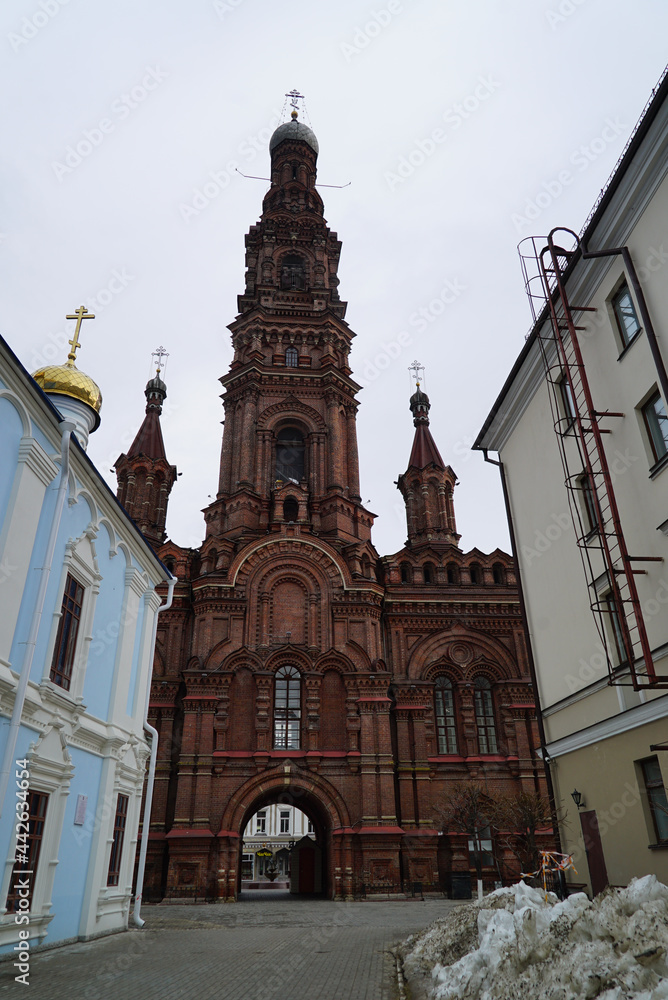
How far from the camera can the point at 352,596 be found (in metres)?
28.0

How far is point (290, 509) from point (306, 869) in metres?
14.5

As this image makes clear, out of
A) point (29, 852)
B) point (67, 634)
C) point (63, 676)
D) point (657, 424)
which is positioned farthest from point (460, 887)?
point (657, 424)

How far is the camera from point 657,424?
444 inches

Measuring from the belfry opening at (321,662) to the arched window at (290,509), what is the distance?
86mm

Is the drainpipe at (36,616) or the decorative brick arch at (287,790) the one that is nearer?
the drainpipe at (36,616)

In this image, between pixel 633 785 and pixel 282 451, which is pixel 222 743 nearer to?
pixel 282 451

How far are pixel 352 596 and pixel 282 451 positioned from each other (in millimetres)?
9357

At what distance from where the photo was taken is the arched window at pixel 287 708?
25.8m

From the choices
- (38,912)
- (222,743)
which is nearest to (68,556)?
(38,912)

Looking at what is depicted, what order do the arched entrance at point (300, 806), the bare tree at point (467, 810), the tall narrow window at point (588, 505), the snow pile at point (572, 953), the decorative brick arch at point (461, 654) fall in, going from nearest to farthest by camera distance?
1. the snow pile at point (572, 953)
2. the tall narrow window at point (588, 505)
3. the bare tree at point (467, 810)
4. the arched entrance at point (300, 806)
5. the decorative brick arch at point (461, 654)

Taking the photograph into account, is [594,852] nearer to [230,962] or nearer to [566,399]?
[230,962]

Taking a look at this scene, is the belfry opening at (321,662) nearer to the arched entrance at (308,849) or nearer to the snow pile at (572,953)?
the arched entrance at (308,849)

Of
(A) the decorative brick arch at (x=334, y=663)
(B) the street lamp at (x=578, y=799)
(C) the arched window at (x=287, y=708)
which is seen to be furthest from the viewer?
(A) the decorative brick arch at (x=334, y=663)

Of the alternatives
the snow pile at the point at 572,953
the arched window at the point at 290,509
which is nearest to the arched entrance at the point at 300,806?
the arched window at the point at 290,509
